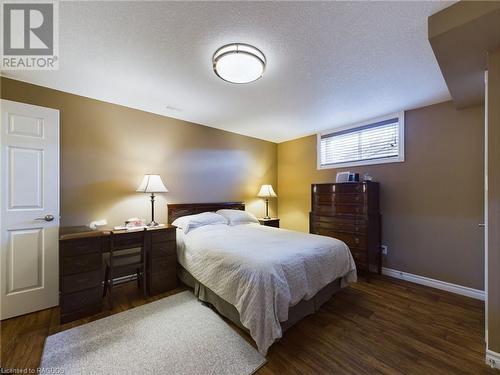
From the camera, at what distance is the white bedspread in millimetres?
1577

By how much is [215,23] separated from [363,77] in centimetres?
161

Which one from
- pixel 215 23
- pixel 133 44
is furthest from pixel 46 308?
pixel 215 23

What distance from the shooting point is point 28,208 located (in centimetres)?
213

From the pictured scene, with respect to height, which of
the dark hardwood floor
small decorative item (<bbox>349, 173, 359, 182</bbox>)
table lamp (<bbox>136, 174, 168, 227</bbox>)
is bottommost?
the dark hardwood floor

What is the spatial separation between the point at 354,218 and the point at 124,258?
323cm

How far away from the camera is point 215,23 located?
4.99 feet

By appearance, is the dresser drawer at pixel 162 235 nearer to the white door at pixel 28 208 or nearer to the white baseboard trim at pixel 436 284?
the white door at pixel 28 208

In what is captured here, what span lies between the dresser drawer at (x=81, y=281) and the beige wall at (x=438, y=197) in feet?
12.8

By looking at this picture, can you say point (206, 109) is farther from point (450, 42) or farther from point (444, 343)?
point (444, 343)

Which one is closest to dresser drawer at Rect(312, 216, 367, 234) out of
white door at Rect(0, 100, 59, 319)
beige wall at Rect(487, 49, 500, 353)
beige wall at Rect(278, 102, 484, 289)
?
beige wall at Rect(278, 102, 484, 289)

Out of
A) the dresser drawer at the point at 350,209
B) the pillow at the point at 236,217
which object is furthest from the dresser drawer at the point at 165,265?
the dresser drawer at the point at 350,209

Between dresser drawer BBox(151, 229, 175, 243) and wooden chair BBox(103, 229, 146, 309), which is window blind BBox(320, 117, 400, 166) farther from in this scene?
wooden chair BBox(103, 229, 146, 309)

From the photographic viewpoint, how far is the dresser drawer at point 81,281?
2020 mm

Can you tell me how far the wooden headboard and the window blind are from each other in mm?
2006
